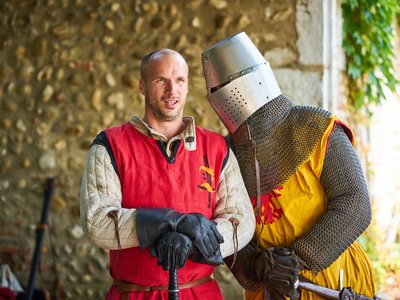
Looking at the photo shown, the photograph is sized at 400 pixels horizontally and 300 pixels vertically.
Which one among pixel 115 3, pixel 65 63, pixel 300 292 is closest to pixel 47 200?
pixel 65 63

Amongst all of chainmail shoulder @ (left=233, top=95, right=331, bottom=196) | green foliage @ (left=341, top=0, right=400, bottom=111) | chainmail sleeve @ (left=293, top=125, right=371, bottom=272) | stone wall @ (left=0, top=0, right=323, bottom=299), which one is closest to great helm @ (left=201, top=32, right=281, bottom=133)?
chainmail shoulder @ (left=233, top=95, right=331, bottom=196)

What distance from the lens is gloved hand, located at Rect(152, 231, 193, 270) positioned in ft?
6.60

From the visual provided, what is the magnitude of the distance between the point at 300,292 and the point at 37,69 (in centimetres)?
276

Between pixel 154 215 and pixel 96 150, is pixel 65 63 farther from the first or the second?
pixel 154 215

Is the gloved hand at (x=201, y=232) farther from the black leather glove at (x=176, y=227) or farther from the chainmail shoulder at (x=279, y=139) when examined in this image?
the chainmail shoulder at (x=279, y=139)

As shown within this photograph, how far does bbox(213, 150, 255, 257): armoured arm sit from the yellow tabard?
0.13 metres

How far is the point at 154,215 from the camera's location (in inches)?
81.4

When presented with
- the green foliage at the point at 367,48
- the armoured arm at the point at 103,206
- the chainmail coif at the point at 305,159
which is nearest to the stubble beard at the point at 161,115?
the armoured arm at the point at 103,206

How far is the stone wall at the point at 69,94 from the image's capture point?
4.13 meters

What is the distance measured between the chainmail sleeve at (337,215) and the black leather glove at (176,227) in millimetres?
398

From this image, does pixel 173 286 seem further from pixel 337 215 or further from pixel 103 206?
pixel 337 215

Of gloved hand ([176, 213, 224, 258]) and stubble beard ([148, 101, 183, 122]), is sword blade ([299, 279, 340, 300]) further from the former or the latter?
stubble beard ([148, 101, 183, 122])

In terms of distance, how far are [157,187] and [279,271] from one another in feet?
1.69

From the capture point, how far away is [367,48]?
4262mm
